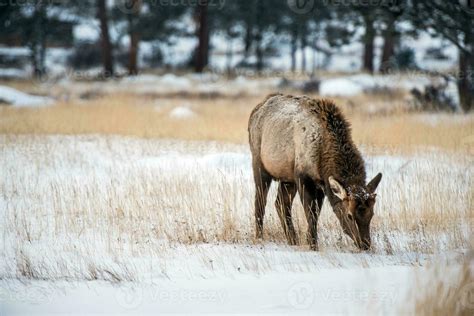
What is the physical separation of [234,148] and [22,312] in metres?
9.14

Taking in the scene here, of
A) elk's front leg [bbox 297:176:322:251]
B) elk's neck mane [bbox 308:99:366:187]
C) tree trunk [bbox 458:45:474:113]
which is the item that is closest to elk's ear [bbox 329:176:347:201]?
elk's neck mane [bbox 308:99:366:187]

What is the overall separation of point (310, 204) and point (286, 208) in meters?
0.82

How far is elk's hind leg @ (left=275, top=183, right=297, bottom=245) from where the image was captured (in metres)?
7.92

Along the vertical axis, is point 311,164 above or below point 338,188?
above

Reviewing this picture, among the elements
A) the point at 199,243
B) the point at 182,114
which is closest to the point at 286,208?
the point at 199,243

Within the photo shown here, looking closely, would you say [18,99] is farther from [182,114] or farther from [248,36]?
[248,36]

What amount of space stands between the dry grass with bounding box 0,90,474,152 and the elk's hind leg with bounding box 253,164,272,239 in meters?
5.65

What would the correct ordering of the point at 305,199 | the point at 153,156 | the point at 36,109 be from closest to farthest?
the point at 305,199 → the point at 153,156 → the point at 36,109

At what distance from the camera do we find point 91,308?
5527 millimetres

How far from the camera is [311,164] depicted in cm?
719

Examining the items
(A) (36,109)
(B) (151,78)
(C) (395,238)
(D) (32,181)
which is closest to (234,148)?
(D) (32,181)

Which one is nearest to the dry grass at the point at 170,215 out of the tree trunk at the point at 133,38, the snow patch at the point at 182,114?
the snow patch at the point at 182,114

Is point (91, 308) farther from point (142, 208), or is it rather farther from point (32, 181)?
point (32, 181)

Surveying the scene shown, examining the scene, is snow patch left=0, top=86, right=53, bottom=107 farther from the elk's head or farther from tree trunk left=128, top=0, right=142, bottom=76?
the elk's head
